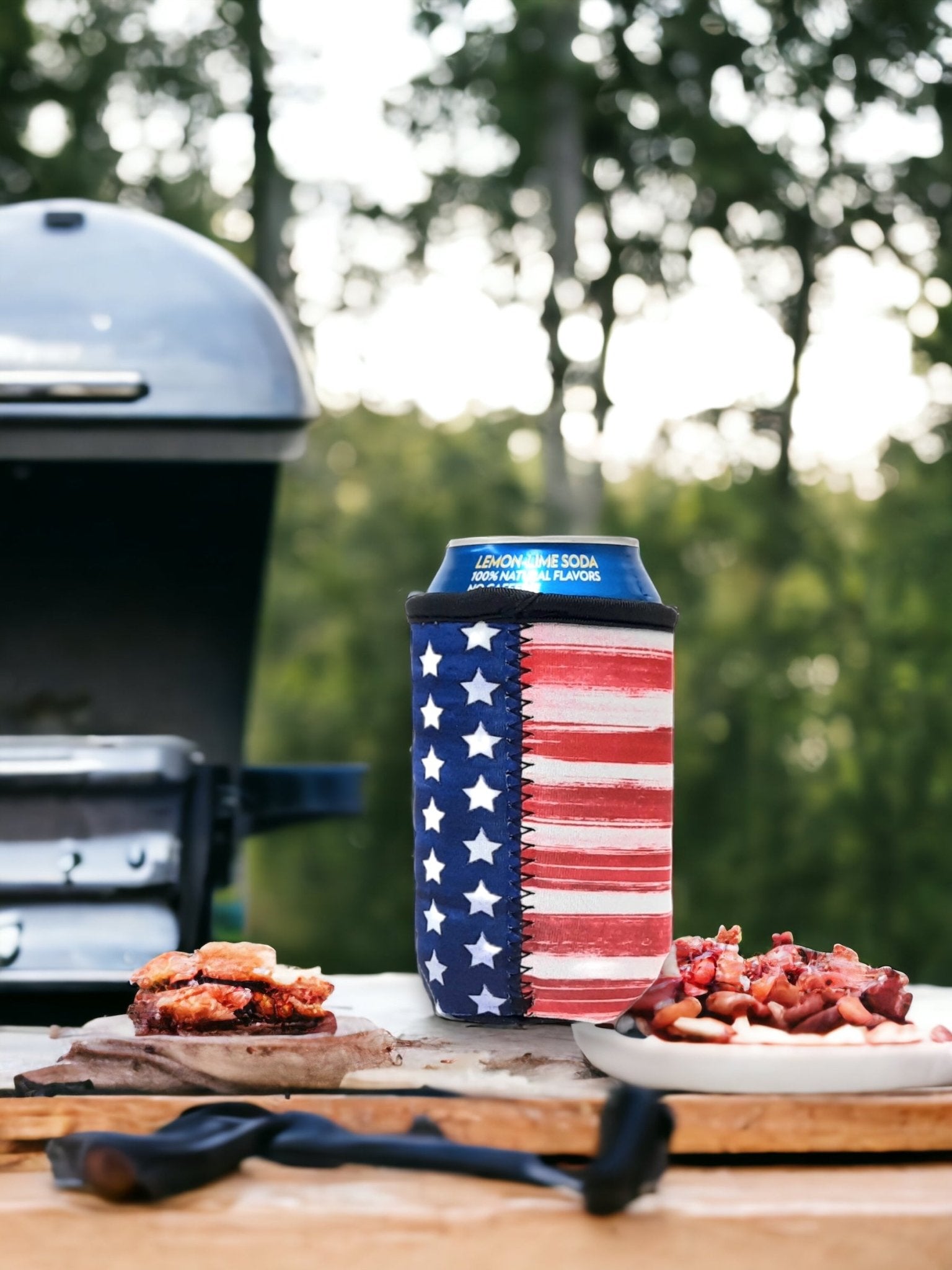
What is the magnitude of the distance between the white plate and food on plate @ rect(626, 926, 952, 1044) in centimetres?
2

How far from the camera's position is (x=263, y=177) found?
21.3ft

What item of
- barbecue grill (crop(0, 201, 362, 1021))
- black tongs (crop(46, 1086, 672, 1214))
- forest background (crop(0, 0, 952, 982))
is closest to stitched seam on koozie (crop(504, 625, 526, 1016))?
black tongs (crop(46, 1086, 672, 1214))

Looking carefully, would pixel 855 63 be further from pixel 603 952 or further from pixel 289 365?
pixel 603 952

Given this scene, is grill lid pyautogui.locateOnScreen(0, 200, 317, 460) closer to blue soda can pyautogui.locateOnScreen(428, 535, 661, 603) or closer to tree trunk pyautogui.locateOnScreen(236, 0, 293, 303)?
blue soda can pyautogui.locateOnScreen(428, 535, 661, 603)

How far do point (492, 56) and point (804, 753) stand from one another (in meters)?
3.32

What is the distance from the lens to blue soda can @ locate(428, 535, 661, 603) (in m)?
1.14

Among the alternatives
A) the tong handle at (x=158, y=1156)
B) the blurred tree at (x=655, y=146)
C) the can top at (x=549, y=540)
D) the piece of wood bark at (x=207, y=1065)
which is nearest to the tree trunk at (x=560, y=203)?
the blurred tree at (x=655, y=146)

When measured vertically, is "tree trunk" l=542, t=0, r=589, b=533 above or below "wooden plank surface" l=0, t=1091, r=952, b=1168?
above

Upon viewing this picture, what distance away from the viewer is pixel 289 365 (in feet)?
6.01

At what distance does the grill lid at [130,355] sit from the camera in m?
1.75

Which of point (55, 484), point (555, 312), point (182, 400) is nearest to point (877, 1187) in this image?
point (182, 400)

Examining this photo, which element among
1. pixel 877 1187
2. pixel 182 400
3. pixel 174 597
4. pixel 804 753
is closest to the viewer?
pixel 877 1187

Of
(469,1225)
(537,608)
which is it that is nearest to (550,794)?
(537,608)

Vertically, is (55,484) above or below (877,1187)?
above
